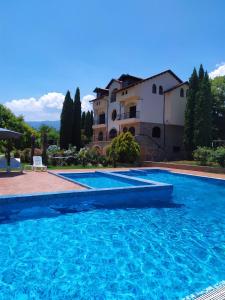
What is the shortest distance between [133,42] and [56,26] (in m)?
4.95

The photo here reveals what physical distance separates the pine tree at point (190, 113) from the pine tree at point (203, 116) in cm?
69

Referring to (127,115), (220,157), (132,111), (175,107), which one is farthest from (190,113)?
(220,157)

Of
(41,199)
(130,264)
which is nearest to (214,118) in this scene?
(41,199)

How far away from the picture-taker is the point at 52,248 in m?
5.60

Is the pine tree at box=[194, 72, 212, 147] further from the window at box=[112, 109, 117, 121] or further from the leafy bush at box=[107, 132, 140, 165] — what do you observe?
the window at box=[112, 109, 117, 121]

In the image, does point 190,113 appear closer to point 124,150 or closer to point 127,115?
point 127,115

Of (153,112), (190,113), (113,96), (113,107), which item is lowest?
(190,113)

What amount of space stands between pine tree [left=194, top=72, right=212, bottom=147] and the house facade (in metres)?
2.80

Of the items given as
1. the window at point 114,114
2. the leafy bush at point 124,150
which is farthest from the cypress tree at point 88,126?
the leafy bush at point 124,150

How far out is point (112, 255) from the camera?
536 centimetres

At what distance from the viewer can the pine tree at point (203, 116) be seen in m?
25.5

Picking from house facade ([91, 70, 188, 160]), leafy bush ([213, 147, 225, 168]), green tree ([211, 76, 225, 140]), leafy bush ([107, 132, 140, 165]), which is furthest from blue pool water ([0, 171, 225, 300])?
green tree ([211, 76, 225, 140])

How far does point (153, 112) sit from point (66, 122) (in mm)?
10928

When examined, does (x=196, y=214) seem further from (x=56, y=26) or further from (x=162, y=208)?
(x=56, y=26)
